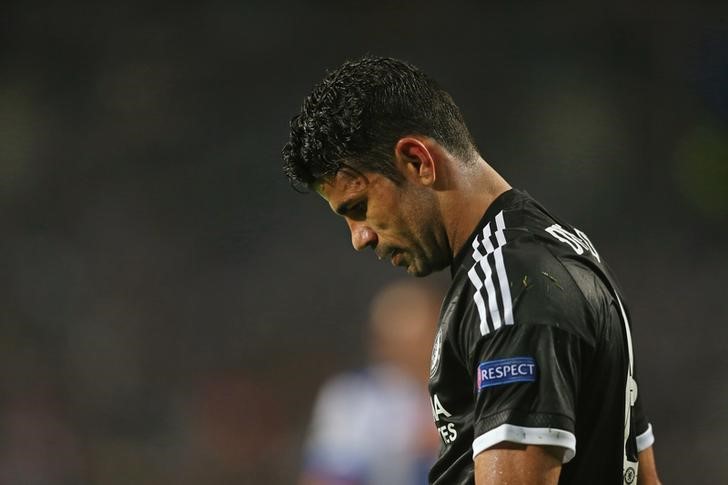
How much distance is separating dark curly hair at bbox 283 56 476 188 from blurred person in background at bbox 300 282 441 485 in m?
1.95

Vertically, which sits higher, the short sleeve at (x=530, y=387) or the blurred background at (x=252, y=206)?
the short sleeve at (x=530, y=387)

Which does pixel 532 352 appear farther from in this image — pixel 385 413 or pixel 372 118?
pixel 385 413

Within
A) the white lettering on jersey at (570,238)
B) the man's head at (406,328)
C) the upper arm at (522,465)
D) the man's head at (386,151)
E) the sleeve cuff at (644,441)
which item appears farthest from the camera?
the man's head at (406,328)

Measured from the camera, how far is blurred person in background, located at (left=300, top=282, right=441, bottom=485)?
3191 millimetres

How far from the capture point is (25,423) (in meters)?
3.89

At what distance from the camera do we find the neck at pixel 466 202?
4.30 ft

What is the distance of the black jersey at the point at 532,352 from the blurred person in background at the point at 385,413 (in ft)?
6.33

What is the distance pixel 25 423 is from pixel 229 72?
183cm

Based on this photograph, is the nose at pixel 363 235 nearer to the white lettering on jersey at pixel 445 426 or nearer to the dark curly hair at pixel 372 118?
the dark curly hair at pixel 372 118

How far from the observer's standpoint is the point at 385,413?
328 centimetres

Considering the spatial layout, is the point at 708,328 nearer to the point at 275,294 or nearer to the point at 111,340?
the point at 275,294

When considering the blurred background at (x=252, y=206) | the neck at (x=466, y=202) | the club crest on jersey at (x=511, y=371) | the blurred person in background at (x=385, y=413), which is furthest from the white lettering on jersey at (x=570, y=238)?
the blurred background at (x=252, y=206)

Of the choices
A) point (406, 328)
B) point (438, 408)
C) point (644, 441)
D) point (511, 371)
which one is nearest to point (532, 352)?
point (511, 371)

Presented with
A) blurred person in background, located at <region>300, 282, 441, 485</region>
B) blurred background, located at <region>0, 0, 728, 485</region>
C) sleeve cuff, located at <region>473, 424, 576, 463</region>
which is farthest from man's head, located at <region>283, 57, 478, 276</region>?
blurred background, located at <region>0, 0, 728, 485</region>
